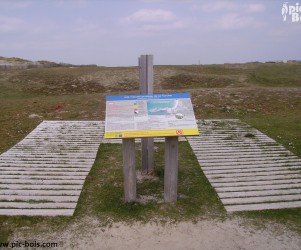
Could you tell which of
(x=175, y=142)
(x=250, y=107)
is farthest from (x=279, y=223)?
(x=250, y=107)

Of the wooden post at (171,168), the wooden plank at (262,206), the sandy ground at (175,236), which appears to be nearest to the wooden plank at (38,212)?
the sandy ground at (175,236)

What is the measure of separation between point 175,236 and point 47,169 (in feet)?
13.5

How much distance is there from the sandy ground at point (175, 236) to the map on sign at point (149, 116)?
63.1 inches

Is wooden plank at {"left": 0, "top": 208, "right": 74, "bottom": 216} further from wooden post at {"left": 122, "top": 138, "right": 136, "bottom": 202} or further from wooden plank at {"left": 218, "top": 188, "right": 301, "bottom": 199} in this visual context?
wooden plank at {"left": 218, "top": 188, "right": 301, "bottom": 199}

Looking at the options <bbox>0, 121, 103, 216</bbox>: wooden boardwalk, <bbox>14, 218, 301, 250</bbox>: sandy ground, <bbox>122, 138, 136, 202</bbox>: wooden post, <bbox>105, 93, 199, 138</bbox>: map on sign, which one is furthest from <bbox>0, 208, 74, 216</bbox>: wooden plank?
<bbox>105, 93, 199, 138</bbox>: map on sign

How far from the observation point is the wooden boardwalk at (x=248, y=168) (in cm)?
705

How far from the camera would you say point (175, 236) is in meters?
5.83

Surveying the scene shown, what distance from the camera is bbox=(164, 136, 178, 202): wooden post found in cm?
674

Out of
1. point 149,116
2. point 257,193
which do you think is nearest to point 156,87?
point 257,193

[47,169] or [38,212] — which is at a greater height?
[47,169]

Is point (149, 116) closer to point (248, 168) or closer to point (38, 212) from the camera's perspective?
point (38, 212)

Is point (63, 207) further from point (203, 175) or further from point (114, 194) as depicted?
point (203, 175)

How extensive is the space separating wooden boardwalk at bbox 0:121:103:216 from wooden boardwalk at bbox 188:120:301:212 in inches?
120

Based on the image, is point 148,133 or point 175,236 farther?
point 148,133
